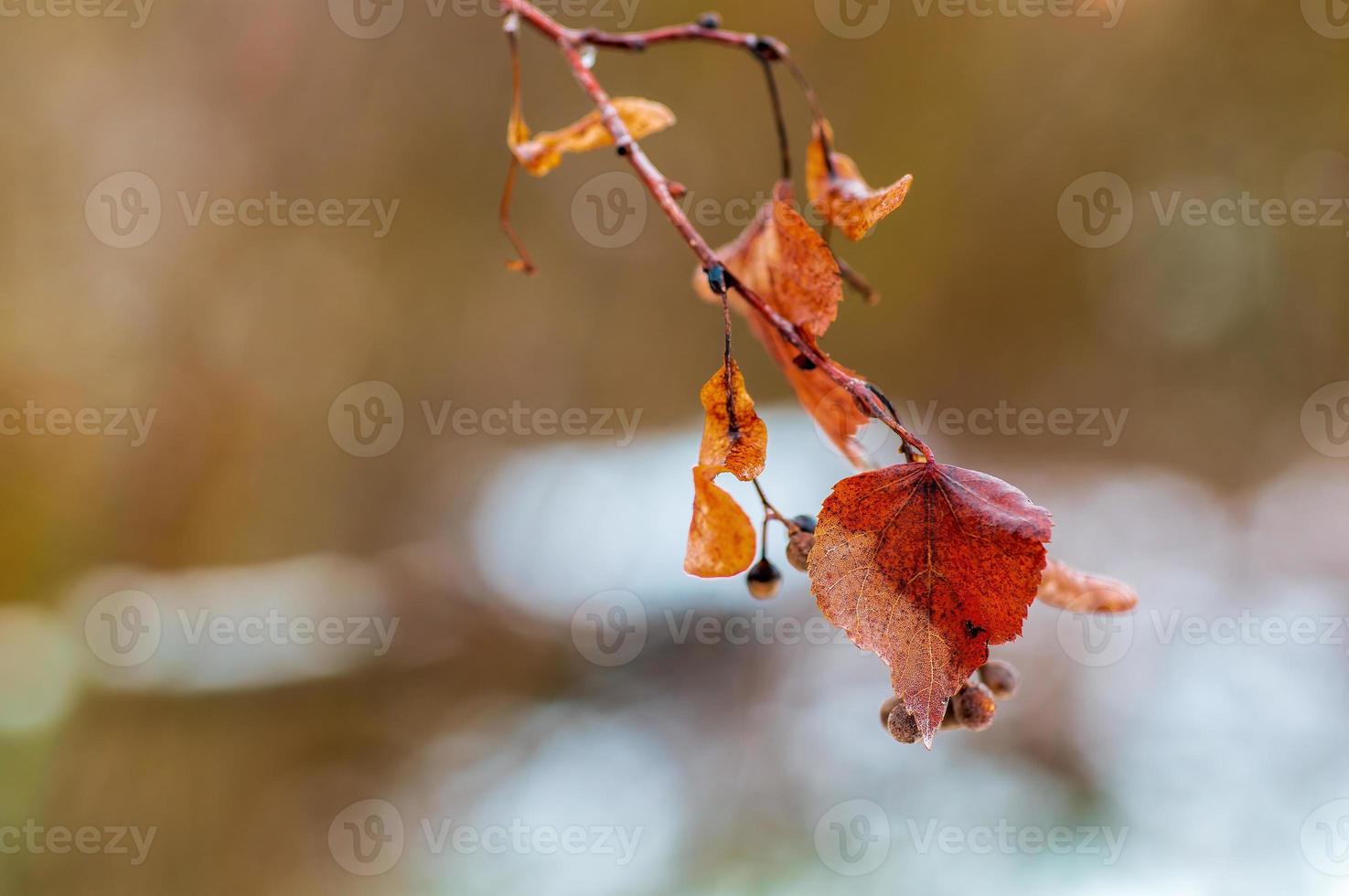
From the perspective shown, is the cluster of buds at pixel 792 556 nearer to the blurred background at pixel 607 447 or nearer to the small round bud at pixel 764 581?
the small round bud at pixel 764 581

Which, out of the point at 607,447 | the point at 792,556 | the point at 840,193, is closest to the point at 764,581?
the point at 792,556

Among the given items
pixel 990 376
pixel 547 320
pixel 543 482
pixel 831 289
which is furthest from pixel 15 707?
pixel 990 376

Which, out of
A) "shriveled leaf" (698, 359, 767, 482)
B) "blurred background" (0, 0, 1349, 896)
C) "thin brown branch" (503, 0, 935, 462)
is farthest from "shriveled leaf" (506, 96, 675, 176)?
"blurred background" (0, 0, 1349, 896)

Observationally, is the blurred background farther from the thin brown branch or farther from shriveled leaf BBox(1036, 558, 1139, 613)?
the thin brown branch

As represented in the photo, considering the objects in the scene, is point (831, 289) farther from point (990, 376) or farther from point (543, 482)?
point (990, 376)

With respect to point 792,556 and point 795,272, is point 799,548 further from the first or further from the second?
point 795,272
